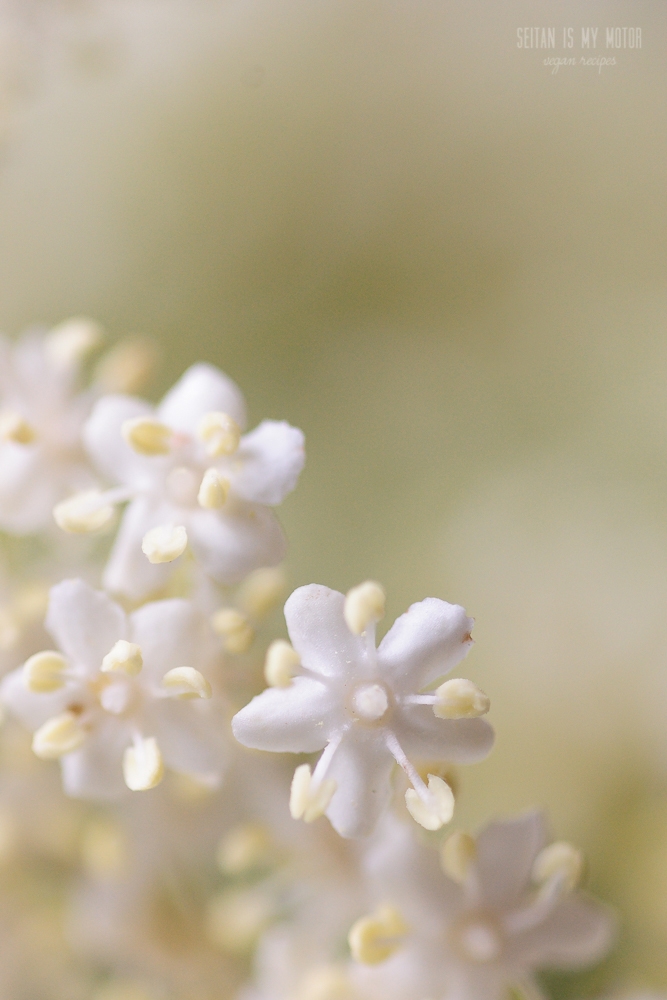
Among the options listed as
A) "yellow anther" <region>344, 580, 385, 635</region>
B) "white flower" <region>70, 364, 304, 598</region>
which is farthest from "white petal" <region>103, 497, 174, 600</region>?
"yellow anther" <region>344, 580, 385, 635</region>

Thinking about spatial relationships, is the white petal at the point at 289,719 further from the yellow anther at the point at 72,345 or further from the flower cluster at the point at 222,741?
the yellow anther at the point at 72,345

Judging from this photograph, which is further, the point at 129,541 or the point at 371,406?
the point at 371,406

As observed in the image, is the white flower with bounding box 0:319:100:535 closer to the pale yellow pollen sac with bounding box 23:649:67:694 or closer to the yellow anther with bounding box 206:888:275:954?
the pale yellow pollen sac with bounding box 23:649:67:694

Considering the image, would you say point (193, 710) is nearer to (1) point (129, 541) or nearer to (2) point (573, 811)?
(1) point (129, 541)

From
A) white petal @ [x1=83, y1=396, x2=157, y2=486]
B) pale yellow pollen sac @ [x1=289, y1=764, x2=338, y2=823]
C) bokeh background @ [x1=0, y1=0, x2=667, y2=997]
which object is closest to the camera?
pale yellow pollen sac @ [x1=289, y1=764, x2=338, y2=823]

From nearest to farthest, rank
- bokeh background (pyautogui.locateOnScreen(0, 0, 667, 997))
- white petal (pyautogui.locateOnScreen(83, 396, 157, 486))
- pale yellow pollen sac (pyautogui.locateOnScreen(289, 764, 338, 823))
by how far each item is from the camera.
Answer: pale yellow pollen sac (pyautogui.locateOnScreen(289, 764, 338, 823)) → white petal (pyautogui.locateOnScreen(83, 396, 157, 486)) → bokeh background (pyautogui.locateOnScreen(0, 0, 667, 997))

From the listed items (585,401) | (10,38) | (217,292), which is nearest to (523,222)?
(585,401)
